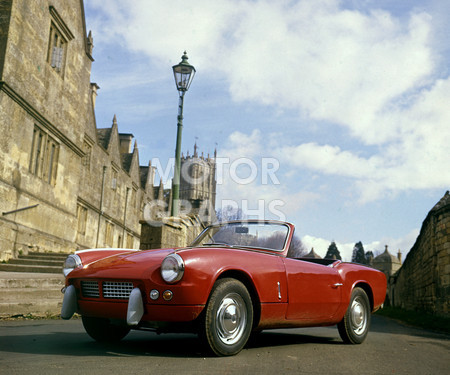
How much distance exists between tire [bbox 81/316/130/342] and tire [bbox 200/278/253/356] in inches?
47.1

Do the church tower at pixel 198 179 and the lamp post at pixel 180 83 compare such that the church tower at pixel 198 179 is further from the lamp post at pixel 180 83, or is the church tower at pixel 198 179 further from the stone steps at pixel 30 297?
the stone steps at pixel 30 297

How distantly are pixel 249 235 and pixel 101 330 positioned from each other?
1.91m

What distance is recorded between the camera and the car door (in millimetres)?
5043

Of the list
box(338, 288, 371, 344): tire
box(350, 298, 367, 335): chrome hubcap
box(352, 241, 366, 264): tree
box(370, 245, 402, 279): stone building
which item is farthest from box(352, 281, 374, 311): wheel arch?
box(352, 241, 366, 264): tree

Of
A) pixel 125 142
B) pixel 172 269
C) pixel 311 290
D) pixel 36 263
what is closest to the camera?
pixel 172 269

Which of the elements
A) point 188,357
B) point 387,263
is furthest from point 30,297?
point 387,263

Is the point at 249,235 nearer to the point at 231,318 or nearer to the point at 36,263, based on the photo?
the point at 231,318

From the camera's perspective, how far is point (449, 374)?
402 centimetres

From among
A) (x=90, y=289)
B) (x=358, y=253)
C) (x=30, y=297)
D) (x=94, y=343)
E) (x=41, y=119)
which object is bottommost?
(x=94, y=343)

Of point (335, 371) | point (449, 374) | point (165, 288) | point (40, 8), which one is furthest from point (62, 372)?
point (40, 8)

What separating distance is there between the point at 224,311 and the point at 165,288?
0.56 m

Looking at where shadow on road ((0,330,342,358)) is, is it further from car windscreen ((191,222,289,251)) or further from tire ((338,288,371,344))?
car windscreen ((191,222,289,251))

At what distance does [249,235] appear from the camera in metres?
5.69

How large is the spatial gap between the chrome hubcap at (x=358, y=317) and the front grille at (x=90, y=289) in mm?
3196
